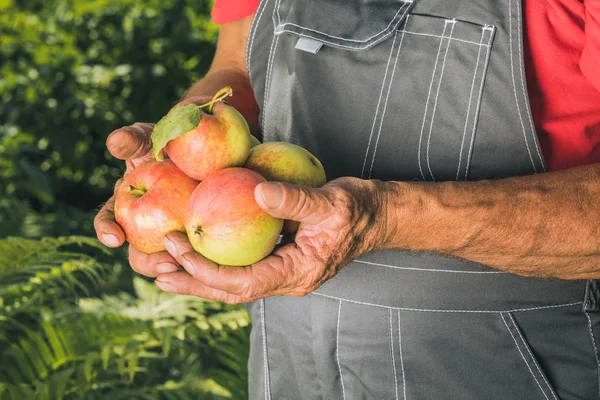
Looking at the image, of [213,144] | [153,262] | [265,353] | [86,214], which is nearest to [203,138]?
[213,144]

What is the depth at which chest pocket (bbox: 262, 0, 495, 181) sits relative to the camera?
1.61 metres

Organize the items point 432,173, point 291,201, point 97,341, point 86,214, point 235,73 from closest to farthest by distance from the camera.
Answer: point 291,201, point 432,173, point 235,73, point 97,341, point 86,214

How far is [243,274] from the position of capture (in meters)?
1.41

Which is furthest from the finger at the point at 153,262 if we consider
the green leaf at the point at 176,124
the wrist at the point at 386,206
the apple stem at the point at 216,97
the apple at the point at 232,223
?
the wrist at the point at 386,206

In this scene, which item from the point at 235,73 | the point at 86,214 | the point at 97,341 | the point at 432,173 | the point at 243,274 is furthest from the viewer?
the point at 86,214

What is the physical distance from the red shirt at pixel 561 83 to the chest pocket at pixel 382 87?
0.11m

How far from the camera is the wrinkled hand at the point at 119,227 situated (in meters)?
1.54

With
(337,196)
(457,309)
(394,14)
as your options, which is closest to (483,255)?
(457,309)

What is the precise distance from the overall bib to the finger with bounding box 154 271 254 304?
31 centimetres

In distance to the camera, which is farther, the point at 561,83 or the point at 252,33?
the point at 252,33

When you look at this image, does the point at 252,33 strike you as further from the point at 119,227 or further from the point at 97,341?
the point at 97,341

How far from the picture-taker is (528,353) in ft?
5.41

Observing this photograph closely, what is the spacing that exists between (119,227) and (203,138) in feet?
0.99

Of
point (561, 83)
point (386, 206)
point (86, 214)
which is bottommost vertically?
point (86, 214)
